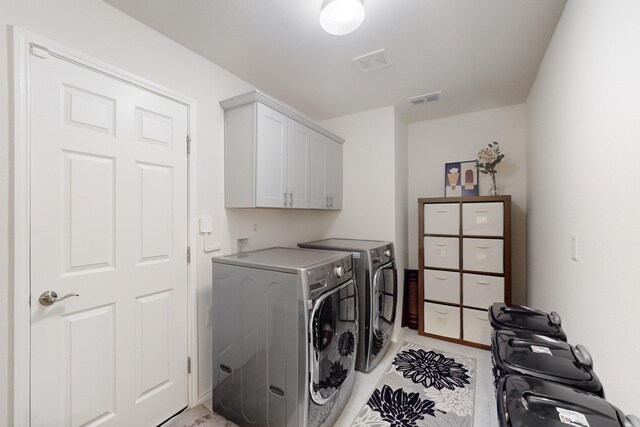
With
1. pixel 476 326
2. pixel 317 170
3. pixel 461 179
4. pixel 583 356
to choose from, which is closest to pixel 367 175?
pixel 317 170

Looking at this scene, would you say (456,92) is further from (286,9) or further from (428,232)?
(286,9)

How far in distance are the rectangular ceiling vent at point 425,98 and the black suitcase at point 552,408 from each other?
94.8 inches

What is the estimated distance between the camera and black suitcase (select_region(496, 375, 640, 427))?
2.81 ft

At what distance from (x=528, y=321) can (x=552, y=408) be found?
2.86 ft

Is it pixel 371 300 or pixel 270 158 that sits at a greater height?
pixel 270 158

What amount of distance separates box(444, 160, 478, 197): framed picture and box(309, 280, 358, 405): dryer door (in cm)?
199

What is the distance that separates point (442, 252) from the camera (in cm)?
289

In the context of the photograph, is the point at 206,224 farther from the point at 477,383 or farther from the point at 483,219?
the point at 483,219

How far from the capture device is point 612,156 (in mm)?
1011

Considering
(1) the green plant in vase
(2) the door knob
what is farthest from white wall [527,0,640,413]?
(2) the door knob

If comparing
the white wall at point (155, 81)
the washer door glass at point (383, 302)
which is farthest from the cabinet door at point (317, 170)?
the washer door glass at point (383, 302)

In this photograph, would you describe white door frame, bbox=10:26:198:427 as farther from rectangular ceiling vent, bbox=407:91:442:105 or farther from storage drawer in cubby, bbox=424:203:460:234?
storage drawer in cubby, bbox=424:203:460:234

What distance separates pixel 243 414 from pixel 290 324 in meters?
0.74

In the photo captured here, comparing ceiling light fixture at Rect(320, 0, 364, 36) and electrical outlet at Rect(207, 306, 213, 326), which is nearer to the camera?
ceiling light fixture at Rect(320, 0, 364, 36)
